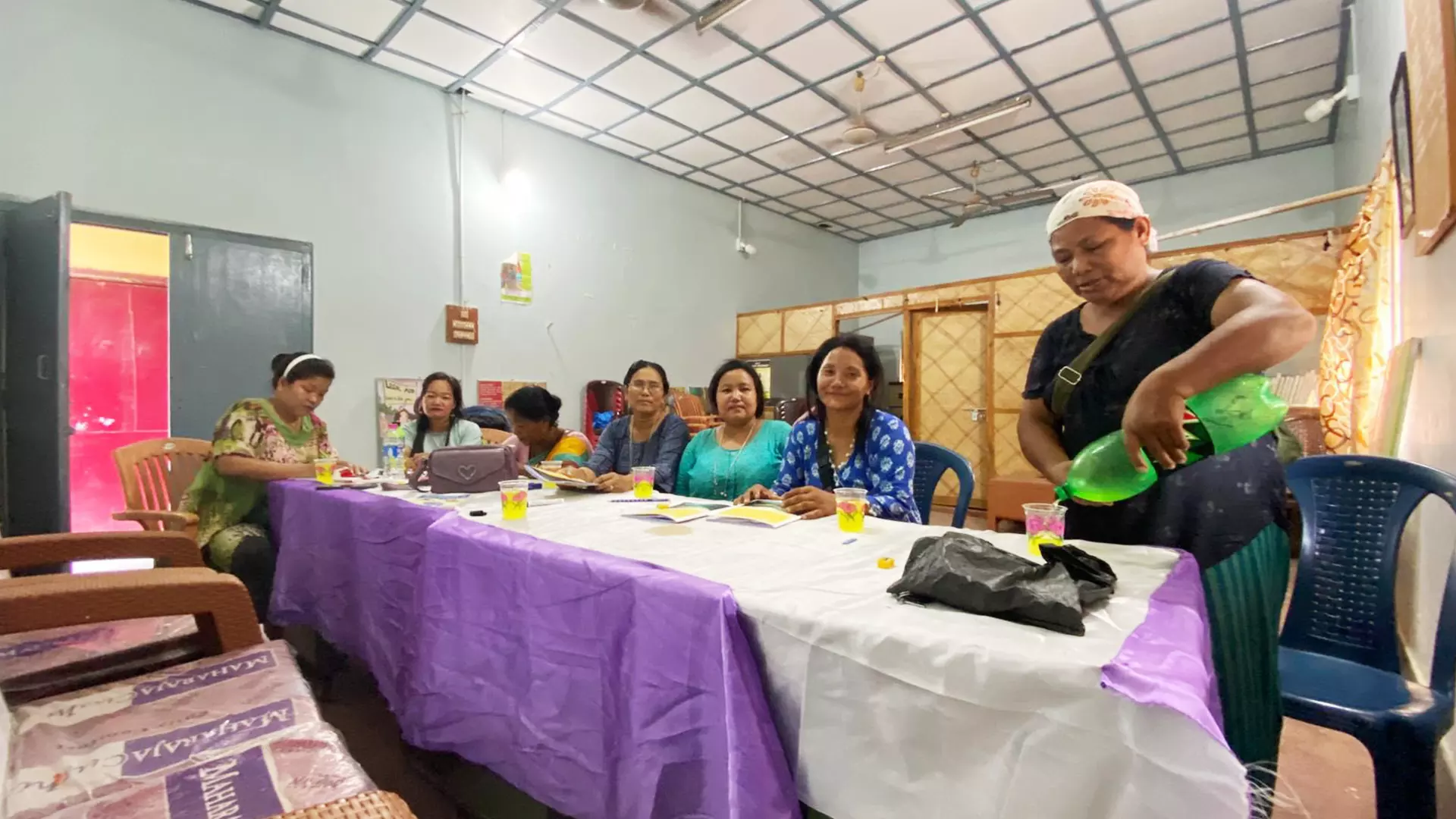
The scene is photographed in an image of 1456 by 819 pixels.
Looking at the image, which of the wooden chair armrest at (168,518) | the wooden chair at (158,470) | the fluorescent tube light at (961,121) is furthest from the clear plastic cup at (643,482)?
the fluorescent tube light at (961,121)

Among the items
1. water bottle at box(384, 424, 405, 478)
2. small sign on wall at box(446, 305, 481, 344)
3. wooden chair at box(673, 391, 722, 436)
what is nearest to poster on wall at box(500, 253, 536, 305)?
small sign on wall at box(446, 305, 481, 344)

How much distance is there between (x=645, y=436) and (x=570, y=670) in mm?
1740

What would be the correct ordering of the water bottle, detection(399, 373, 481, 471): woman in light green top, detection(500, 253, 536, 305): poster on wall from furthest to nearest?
1. detection(500, 253, 536, 305): poster on wall
2. detection(399, 373, 481, 471): woman in light green top
3. the water bottle

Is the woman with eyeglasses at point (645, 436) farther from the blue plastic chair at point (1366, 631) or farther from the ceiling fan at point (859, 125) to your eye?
the ceiling fan at point (859, 125)

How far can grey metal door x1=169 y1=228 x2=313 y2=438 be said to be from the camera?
13.2 ft

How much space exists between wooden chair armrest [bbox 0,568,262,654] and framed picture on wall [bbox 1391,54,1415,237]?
3.54 metres

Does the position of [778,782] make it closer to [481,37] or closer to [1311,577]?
[1311,577]

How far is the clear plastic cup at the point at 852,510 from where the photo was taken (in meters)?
1.52

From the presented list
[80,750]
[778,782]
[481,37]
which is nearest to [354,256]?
[481,37]

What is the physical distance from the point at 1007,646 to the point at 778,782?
15.4 inches

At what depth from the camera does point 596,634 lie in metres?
1.18

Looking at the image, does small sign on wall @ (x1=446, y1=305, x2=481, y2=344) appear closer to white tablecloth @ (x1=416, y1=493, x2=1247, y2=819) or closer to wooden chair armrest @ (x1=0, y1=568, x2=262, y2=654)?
wooden chair armrest @ (x1=0, y1=568, x2=262, y2=654)

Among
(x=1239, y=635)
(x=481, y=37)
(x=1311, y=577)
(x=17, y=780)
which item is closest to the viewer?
(x=17, y=780)

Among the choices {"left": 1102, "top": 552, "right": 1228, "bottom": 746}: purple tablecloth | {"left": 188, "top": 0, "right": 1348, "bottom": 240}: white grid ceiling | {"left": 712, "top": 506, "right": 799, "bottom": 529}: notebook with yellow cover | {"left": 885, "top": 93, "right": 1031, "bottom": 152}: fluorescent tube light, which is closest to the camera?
{"left": 1102, "top": 552, "right": 1228, "bottom": 746}: purple tablecloth
